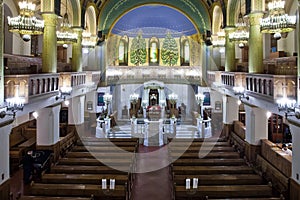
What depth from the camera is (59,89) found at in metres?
14.8

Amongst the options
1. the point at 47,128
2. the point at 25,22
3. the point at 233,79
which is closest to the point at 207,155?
the point at 233,79

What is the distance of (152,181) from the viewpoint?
14.1 m

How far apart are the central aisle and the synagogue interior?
0.17 ft

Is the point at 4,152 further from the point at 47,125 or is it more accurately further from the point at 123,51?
the point at 123,51

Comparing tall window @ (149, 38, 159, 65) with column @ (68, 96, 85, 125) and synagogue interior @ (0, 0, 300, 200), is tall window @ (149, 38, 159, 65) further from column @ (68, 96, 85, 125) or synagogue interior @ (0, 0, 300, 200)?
column @ (68, 96, 85, 125)

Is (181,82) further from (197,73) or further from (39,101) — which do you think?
(39,101)

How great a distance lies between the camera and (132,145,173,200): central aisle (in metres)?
12.4

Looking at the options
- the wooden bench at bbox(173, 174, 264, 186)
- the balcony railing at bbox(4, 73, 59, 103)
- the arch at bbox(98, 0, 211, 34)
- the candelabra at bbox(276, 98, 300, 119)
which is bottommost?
the wooden bench at bbox(173, 174, 264, 186)

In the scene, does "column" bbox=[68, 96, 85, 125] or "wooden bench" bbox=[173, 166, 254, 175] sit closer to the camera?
"wooden bench" bbox=[173, 166, 254, 175]

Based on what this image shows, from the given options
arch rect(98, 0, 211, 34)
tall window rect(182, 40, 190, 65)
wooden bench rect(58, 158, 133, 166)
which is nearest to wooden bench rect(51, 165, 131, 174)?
wooden bench rect(58, 158, 133, 166)

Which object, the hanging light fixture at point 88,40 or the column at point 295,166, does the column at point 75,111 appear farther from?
the column at point 295,166

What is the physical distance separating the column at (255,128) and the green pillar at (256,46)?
1818 mm

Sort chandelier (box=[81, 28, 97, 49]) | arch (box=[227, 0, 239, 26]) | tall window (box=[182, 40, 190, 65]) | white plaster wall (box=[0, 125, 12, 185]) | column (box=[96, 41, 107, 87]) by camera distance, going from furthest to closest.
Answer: tall window (box=[182, 40, 190, 65]), column (box=[96, 41, 107, 87]), chandelier (box=[81, 28, 97, 49]), arch (box=[227, 0, 239, 26]), white plaster wall (box=[0, 125, 12, 185])

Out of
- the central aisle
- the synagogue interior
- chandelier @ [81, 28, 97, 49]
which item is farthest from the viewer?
chandelier @ [81, 28, 97, 49]
